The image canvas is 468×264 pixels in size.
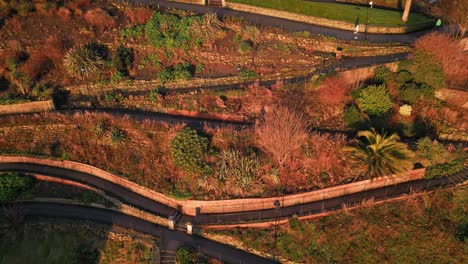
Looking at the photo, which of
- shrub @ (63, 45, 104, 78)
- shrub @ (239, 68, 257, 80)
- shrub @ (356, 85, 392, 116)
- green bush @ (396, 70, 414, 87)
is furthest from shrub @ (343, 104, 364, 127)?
shrub @ (63, 45, 104, 78)

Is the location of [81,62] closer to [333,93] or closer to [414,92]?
[333,93]

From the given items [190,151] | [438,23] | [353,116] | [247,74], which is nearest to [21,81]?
[190,151]

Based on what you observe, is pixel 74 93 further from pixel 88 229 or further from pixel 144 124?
pixel 88 229

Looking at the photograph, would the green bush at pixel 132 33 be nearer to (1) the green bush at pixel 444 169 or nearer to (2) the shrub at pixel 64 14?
(2) the shrub at pixel 64 14

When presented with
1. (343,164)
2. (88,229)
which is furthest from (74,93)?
(343,164)

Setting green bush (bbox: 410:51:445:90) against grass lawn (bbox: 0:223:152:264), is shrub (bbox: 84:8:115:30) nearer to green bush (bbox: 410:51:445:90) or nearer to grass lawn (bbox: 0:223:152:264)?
grass lawn (bbox: 0:223:152:264)
